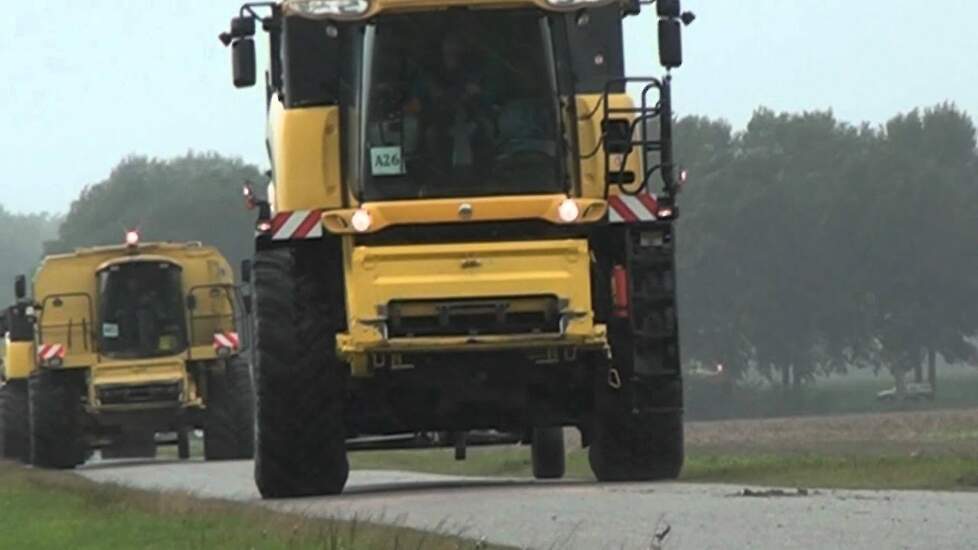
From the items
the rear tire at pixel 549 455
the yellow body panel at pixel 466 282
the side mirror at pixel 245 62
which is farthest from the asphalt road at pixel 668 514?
the rear tire at pixel 549 455

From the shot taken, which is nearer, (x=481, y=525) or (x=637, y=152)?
(x=481, y=525)

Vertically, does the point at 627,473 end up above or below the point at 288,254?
below

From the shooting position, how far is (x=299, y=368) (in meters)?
19.5

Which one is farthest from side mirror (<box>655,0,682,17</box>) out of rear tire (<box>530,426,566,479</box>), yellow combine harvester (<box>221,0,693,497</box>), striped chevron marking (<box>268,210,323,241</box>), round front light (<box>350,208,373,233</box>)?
rear tire (<box>530,426,566,479</box>)

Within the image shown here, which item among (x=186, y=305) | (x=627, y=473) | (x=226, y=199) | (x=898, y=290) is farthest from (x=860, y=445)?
(x=226, y=199)

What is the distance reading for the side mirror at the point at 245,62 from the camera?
19.3 metres

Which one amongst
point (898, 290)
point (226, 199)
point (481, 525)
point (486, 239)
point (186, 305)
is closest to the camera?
point (481, 525)

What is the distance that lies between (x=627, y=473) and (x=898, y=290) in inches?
3164

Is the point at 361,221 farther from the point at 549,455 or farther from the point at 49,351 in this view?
the point at 49,351

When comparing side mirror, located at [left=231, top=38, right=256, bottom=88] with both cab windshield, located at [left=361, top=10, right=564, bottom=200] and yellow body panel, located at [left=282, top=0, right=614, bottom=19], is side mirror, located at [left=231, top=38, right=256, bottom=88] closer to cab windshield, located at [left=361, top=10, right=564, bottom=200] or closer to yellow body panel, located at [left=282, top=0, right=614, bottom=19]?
yellow body panel, located at [left=282, top=0, right=614, bottom=19]

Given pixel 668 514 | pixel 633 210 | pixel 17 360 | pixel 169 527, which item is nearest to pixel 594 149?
pixel 633 210

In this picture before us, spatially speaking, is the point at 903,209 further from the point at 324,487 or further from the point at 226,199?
the point at 324,487

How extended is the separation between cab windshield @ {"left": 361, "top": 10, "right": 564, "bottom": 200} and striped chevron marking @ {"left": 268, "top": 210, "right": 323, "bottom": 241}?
431 millimetres

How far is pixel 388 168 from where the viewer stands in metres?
19.6
